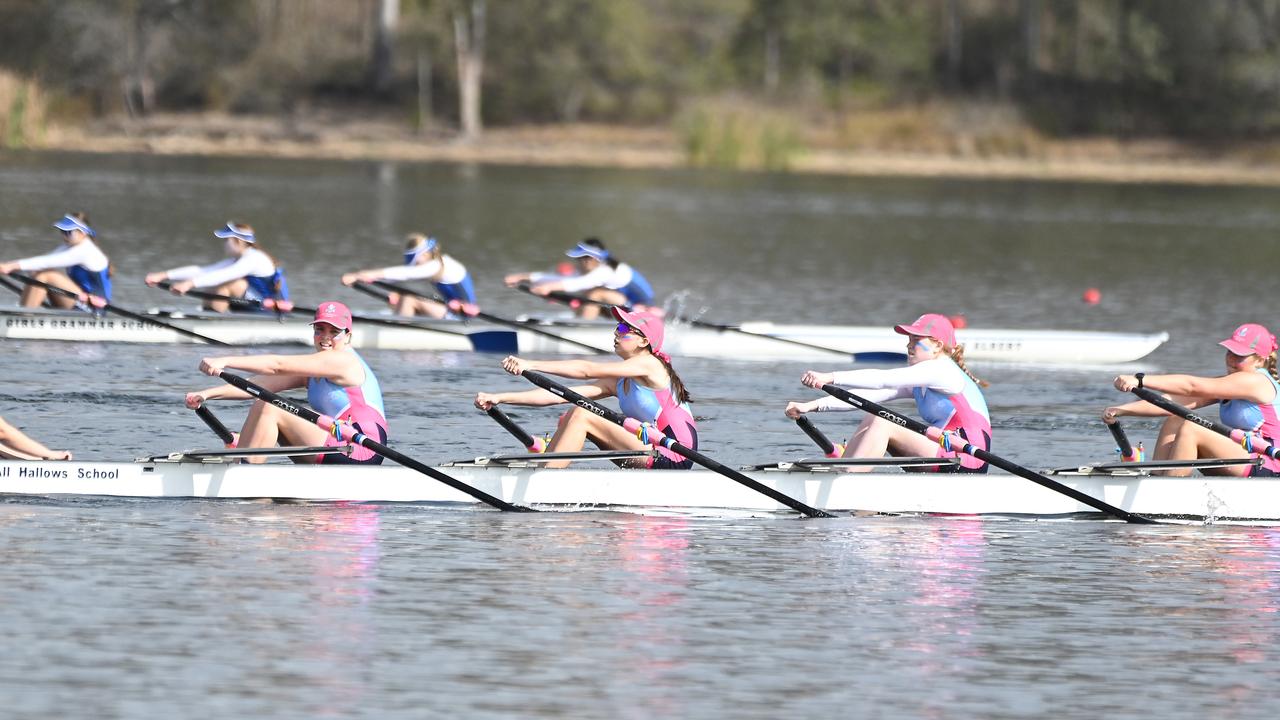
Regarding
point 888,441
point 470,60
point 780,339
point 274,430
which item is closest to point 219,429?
point 274,430

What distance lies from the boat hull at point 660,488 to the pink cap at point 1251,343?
0.97 metres

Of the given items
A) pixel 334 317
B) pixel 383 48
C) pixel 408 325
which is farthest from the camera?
pixel 383 48

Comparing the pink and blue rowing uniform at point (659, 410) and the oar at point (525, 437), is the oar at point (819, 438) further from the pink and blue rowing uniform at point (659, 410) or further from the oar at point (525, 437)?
the oar at point (525, 437)

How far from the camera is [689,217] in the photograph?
2243 inches

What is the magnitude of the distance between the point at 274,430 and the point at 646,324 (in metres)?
2.80

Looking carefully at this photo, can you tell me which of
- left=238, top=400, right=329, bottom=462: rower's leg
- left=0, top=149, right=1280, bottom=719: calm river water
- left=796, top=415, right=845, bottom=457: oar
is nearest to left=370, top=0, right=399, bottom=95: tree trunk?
left=0, top=149, right=1280, bottom=719: calm river water

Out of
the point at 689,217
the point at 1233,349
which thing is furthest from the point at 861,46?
the point at 1233,349

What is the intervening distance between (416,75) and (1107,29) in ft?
107

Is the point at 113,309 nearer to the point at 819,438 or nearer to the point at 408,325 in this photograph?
the point at 408,325

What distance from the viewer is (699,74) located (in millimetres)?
98625

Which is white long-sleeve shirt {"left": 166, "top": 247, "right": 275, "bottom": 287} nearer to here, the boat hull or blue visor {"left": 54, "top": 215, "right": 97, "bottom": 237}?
blue visor {"left": 54, "top": 215, "right": 97, "bottom": 237}

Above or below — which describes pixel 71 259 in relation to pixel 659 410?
above

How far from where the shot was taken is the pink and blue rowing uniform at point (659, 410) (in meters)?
15.6

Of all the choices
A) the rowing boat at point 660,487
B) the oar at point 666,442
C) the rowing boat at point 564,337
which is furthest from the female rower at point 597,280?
the oar at point 666,442
